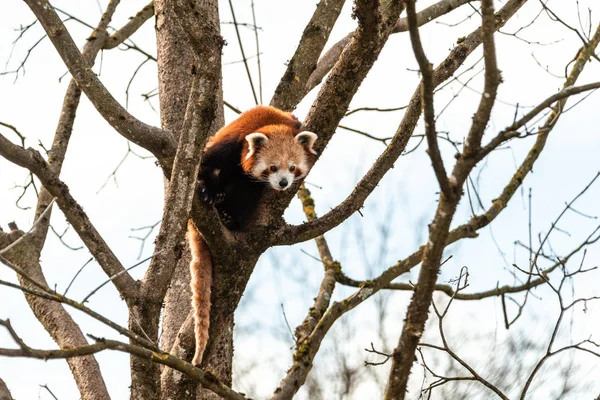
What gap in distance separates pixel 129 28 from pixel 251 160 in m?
2.10

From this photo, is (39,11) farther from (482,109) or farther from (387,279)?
(387,279)

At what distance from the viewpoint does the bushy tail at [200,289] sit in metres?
3.74

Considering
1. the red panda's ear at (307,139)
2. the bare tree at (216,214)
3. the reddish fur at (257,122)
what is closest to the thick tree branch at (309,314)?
the bare tree at (216,214)

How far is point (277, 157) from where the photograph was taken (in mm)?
4609

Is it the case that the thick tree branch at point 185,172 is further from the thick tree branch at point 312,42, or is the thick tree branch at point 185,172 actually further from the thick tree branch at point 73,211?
the thick tree branch at point 312,42

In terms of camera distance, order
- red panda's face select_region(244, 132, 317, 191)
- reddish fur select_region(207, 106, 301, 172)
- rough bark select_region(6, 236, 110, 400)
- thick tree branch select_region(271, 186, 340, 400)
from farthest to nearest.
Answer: reddish fur select_region(207, 106, 301, 172) → red panda's face select_region(244, 132, 317, 191) → rough bark select_region(6, 236, 110, 400) → thick tree branch select_region(271, 186, 340, 400)

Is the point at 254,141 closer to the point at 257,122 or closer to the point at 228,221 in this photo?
the point at 257,122

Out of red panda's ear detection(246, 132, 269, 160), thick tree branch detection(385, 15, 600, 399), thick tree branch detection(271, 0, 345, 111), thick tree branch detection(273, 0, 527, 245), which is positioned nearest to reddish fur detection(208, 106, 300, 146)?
red panda's ear detection(246, 132, 269, 160)

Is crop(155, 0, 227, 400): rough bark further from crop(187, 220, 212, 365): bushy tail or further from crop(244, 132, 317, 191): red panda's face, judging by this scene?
crop(187, 220, 212, 365): bushy tail

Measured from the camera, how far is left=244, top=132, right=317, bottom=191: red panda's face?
4.57 meters

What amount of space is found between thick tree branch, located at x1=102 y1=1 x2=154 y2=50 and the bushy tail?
8.12ft

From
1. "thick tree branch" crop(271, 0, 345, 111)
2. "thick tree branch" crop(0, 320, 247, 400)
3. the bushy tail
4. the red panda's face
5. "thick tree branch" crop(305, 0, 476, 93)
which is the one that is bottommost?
"thick tree branch" crop(0, 320, 247, 400)

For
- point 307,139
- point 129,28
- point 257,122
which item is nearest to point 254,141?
point 257,122

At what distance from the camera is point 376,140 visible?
234 inches
